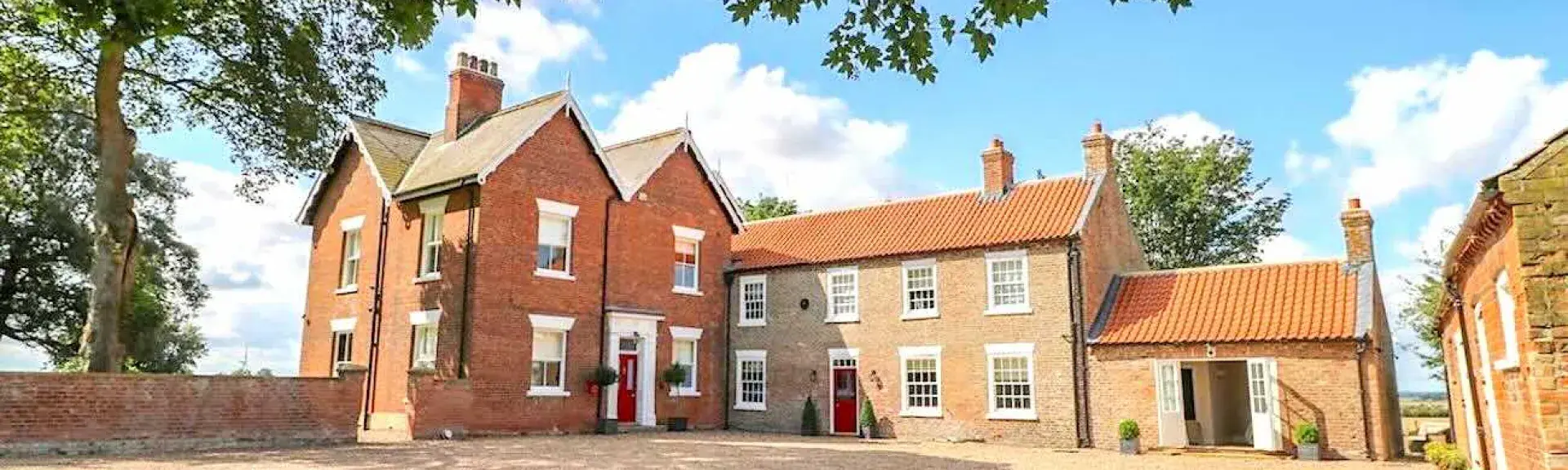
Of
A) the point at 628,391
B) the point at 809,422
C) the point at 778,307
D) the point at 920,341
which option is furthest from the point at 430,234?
the point at 920,341

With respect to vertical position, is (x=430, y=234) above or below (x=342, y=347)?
above

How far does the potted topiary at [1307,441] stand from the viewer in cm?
1947

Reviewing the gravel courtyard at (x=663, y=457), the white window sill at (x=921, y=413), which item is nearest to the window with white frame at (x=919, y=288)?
the white window sill at (x=921, y=413)

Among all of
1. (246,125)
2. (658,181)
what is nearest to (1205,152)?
(658,181)

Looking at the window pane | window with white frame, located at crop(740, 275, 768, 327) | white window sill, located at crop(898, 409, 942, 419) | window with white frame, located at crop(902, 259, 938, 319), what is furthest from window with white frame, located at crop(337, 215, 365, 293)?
white window sill, located at crop(898, 409, 942, 419)

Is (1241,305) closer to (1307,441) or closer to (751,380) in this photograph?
(1307,441)

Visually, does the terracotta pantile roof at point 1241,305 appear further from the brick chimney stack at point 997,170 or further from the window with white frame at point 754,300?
the window with white frame at point 754,300

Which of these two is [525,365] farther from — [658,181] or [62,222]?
[62,222]

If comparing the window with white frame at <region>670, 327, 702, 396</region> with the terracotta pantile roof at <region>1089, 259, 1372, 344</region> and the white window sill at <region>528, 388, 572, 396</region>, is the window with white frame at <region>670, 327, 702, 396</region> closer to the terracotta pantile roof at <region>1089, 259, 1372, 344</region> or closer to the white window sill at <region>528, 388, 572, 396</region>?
the white window sill at <region>528, 388, 572, 396</region>

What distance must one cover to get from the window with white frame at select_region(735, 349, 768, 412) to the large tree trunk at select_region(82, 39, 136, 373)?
14640mm

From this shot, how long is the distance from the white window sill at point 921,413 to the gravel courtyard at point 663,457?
6.17ft

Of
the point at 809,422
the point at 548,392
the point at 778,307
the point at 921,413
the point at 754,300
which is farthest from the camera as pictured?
the point at 754,300

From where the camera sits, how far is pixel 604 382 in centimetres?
2373

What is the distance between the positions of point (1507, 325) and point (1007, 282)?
49.1 ft
